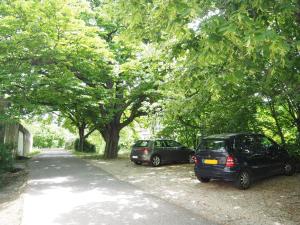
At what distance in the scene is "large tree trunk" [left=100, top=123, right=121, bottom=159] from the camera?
81.9ft

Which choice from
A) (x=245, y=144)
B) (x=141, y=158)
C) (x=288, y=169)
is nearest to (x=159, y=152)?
(x=141, y=158)

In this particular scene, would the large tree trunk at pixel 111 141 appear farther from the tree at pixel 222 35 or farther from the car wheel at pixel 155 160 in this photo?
the tree at pixel 222 35

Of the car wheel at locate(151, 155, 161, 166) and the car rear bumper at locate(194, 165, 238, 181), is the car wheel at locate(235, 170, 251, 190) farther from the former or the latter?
the car wheel at locate(151, 155, 161, 166)

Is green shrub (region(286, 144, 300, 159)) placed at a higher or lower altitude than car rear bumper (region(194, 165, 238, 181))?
higher

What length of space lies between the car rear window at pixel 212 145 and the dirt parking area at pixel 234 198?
129cm

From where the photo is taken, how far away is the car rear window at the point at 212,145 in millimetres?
9953

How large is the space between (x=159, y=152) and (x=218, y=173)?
821 cm

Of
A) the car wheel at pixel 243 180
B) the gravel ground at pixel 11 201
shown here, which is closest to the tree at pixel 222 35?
the car wheel at pixel 243 180

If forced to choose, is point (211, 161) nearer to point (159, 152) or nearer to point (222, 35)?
point (222, 35)

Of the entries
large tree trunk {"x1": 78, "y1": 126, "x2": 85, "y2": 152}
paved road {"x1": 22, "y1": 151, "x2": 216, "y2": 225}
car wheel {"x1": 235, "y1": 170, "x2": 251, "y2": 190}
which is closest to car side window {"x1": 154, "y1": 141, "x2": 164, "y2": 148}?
paved road {"x1": 22, "y1": 151, "x2": 216, "y2": 225}

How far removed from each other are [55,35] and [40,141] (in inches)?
2155

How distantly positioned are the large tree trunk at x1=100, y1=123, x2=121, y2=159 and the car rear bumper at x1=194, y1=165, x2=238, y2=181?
15214 millimetres

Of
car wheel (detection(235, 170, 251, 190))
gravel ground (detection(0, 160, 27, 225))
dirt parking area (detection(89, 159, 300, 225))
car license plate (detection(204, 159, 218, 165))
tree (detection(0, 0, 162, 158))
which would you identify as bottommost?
gravel ground (detection(0, 160, 27, 225))

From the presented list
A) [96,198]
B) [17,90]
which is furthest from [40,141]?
[96,198]
